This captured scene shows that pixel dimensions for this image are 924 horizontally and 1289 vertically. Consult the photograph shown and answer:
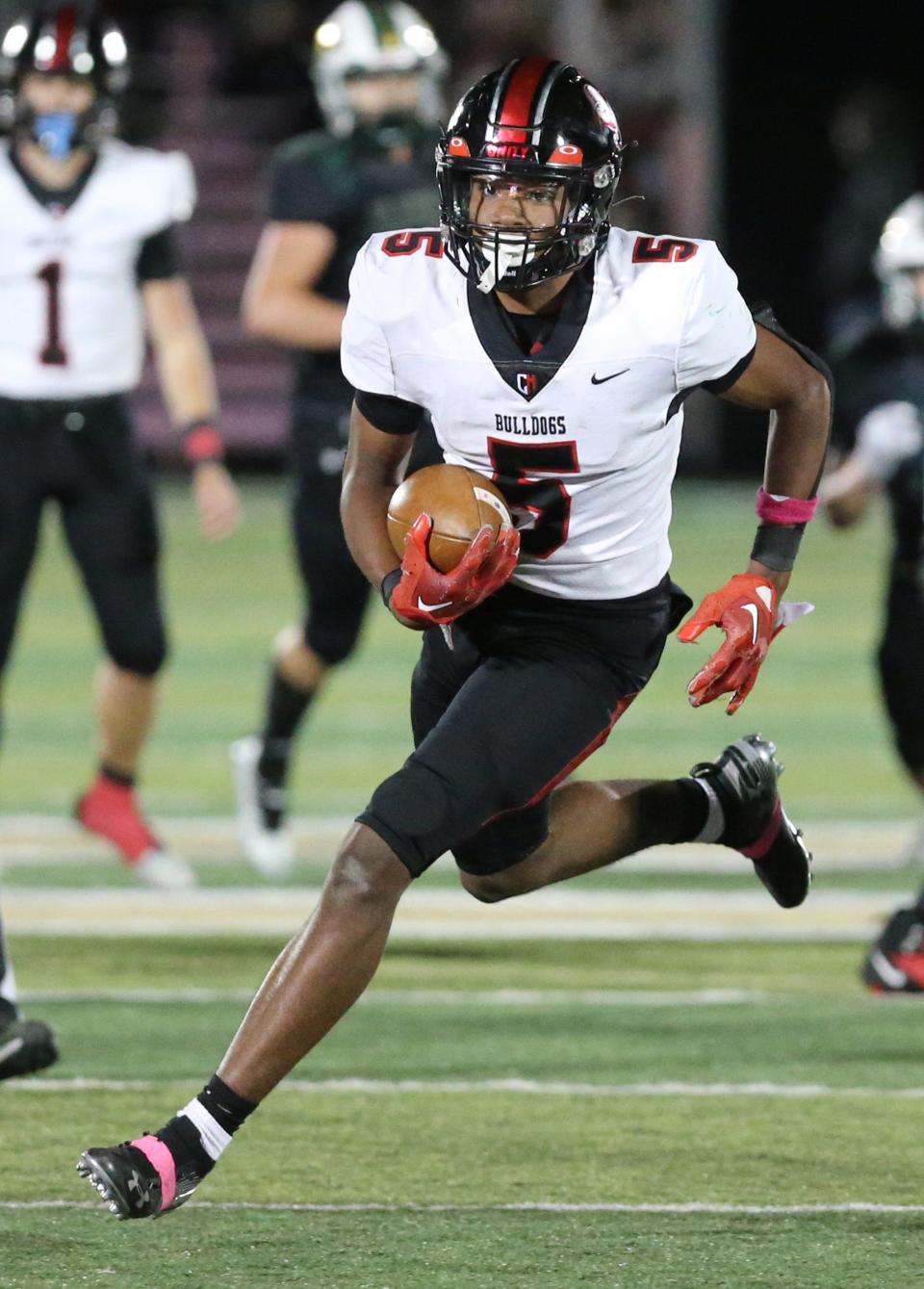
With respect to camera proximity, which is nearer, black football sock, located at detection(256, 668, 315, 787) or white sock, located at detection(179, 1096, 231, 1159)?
white sock, located at detection(179, 1096, 231, 1159)

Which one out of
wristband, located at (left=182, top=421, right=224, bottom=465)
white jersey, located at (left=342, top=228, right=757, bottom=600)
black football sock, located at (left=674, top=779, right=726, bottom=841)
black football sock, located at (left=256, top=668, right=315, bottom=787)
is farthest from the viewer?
black football sock, located at (left=256, top=668, right=315, bottom=787)

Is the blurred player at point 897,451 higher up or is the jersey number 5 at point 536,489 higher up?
the jersey number 5 at point 536,489

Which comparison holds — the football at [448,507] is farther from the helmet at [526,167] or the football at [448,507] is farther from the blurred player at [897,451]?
the blurred player at [897,451]

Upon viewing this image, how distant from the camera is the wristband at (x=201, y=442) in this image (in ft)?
19.0

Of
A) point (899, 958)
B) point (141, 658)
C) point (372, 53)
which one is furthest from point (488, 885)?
point (372, 53)

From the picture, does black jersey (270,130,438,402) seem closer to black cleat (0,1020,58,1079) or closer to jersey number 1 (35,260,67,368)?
jersey number 1 (35,260,67,368)

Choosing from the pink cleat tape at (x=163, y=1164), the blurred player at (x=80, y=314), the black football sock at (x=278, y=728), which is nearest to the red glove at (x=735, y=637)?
the pink cleat tape at (x=163, y=1164)

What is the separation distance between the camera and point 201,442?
19.1ft

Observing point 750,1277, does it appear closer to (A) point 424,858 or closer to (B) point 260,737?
(A) point 424,858

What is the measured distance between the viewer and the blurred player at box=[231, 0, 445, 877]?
5.87 metres

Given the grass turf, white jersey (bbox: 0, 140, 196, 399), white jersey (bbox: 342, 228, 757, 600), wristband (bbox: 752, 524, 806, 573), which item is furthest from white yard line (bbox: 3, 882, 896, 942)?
white jersey (bbox: 342, 228, 757, 600)

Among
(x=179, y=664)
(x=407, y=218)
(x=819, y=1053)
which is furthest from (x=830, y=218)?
(x=819, y=1053)

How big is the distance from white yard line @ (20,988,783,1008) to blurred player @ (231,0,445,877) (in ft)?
4.03

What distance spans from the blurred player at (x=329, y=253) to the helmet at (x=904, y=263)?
1.09 m
